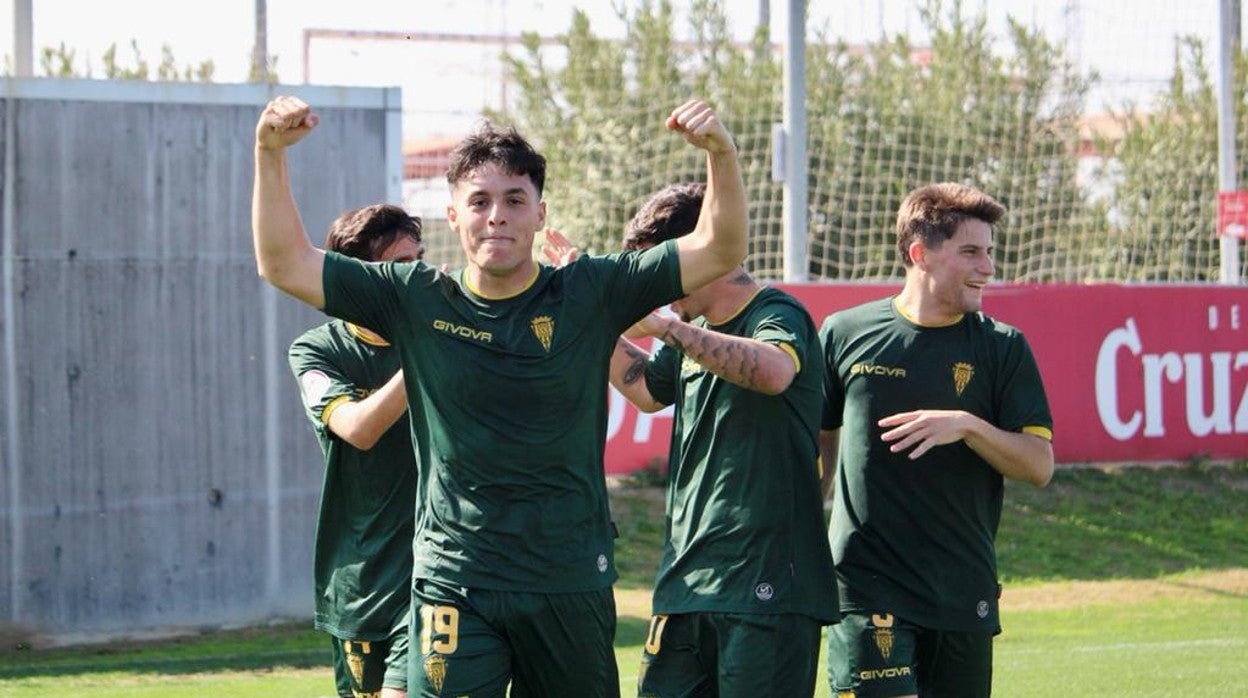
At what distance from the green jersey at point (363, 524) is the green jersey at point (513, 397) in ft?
3.67

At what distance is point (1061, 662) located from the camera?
10648 mm

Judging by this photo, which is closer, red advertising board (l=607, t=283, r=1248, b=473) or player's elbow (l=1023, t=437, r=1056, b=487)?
player's elbow (l=1023, t=437, r=1056, b=487)

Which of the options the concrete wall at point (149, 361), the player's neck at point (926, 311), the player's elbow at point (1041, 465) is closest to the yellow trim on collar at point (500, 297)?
the player's neck at point (926, 311)

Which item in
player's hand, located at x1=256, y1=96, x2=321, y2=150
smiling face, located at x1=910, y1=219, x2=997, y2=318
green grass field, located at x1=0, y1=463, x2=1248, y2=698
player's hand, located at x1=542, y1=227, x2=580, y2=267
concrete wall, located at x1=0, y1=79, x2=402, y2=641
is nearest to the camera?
player's hand, located at x1=256, y1=96, x2=321, y2=150

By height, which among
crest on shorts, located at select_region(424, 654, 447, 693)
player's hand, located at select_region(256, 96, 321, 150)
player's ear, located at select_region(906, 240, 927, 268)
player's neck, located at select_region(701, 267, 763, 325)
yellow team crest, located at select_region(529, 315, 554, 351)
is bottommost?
crest on shorts, located at select_region(424, 654, 447, 693)

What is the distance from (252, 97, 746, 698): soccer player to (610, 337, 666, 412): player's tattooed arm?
1.24 metres

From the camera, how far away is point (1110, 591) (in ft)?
45.1

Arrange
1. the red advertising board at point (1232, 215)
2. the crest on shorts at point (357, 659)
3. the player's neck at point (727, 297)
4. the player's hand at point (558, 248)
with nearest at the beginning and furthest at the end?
the player's hand at point (558, 248), the player's neck at point (727, 297), the crest on shorts at point (357, 659), the red advertising board at point (1232, 215)

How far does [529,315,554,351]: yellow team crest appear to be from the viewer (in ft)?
15.7

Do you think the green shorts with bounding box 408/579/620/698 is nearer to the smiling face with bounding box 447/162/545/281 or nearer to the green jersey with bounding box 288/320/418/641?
the smiling face with bounding box 447/162/545/281

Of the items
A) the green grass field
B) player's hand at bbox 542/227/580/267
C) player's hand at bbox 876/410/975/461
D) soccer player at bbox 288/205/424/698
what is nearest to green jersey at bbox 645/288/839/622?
player's hand at bbox 876/410/975/461

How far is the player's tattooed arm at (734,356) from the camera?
5.18 metres

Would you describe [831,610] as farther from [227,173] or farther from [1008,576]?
[1008,576]

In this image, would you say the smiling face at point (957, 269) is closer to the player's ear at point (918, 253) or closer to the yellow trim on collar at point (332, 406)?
the player's ear at point (918, 253)
